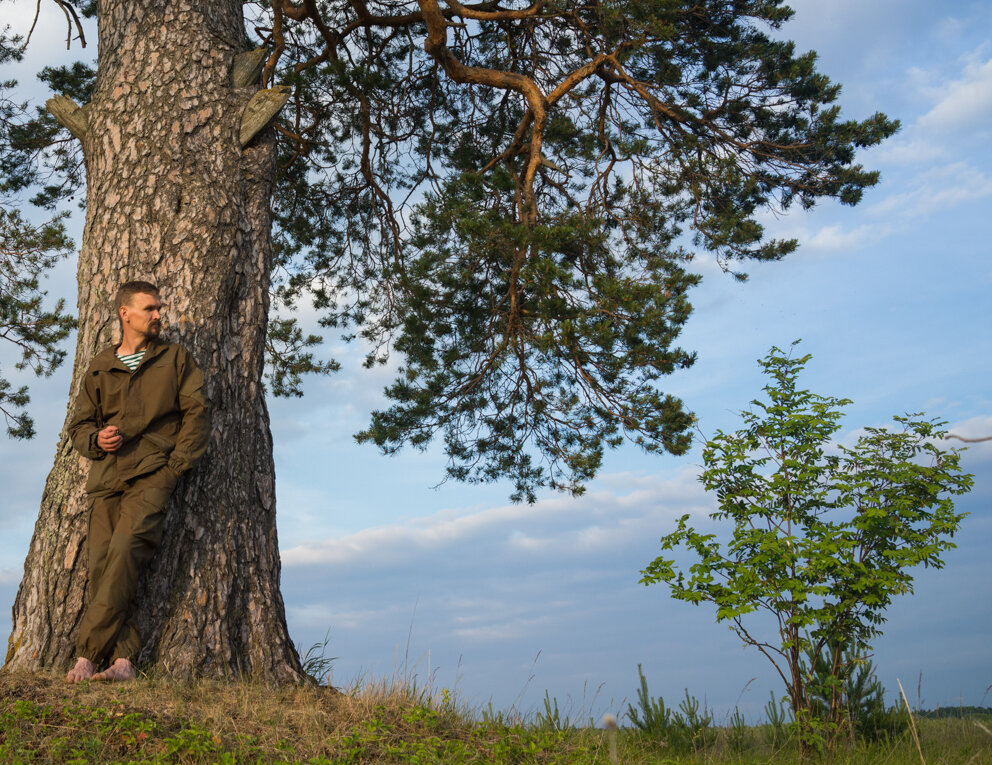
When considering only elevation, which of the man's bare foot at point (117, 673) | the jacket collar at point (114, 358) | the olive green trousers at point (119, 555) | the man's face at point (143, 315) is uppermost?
the man's face at point (143, 315)

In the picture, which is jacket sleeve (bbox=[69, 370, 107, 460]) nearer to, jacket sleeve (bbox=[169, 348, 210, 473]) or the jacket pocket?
the jacket pocket

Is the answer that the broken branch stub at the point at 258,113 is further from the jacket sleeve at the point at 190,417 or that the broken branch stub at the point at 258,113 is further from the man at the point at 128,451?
the jacket sleeve at the point at 190,417

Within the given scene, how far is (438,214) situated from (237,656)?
13.9 ft

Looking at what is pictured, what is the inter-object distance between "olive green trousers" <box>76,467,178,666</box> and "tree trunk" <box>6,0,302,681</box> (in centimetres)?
24

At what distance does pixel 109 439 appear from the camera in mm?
4598

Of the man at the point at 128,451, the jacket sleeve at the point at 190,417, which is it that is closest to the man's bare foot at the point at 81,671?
the man at the point at 128,451

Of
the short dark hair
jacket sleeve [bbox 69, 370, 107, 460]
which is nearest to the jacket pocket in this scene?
jacket sleeve [bbox 69, 370, 107, 460]

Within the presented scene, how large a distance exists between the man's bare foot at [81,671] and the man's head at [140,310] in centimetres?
189

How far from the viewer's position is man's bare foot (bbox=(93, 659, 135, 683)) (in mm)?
4293

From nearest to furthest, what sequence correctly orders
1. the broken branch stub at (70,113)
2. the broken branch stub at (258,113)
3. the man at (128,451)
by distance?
the man at (128,451)
the broken branch stub at (258,113)
the broken branch stub at (70,113)

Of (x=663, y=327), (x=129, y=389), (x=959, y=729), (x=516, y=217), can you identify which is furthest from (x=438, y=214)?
(x=959, y=729)

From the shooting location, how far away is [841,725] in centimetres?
546

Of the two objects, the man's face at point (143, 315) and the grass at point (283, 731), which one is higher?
the man's face at point (143, 315)

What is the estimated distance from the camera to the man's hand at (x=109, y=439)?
181 inches
